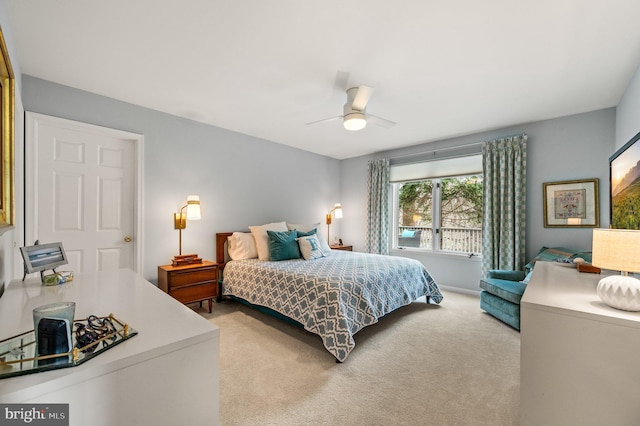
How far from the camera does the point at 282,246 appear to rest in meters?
3.78

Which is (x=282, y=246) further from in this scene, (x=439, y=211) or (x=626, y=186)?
(x=626, y=186)

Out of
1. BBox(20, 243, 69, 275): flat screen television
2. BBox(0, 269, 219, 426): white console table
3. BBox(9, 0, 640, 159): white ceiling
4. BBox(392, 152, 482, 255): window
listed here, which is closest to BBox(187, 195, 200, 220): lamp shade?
BBox(9, 0, 640, 159): white ceiling

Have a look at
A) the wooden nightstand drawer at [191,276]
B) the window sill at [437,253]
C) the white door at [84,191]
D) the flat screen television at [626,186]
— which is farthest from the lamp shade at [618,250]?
the white door at [84,191]

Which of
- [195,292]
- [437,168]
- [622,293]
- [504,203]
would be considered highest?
[437,168]

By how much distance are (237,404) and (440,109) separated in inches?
138

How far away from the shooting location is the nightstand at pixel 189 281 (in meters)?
3.17

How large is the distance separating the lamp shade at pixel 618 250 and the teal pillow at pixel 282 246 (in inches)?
119

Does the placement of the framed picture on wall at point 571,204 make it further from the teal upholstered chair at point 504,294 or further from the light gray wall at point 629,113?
the teal upholstered chair at point 504,294

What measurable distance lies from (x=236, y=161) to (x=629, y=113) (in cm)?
453

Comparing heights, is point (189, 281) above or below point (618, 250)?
below

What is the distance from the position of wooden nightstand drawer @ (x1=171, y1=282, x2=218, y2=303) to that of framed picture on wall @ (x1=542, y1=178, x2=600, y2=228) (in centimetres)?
442

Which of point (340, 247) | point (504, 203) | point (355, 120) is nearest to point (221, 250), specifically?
point (340, 247)

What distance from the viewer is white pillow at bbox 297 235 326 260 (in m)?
3.82

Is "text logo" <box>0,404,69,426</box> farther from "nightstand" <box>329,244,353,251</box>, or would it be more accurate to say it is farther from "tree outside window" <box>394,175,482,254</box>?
"tree outside window" <box>394,175,482,254</box>
